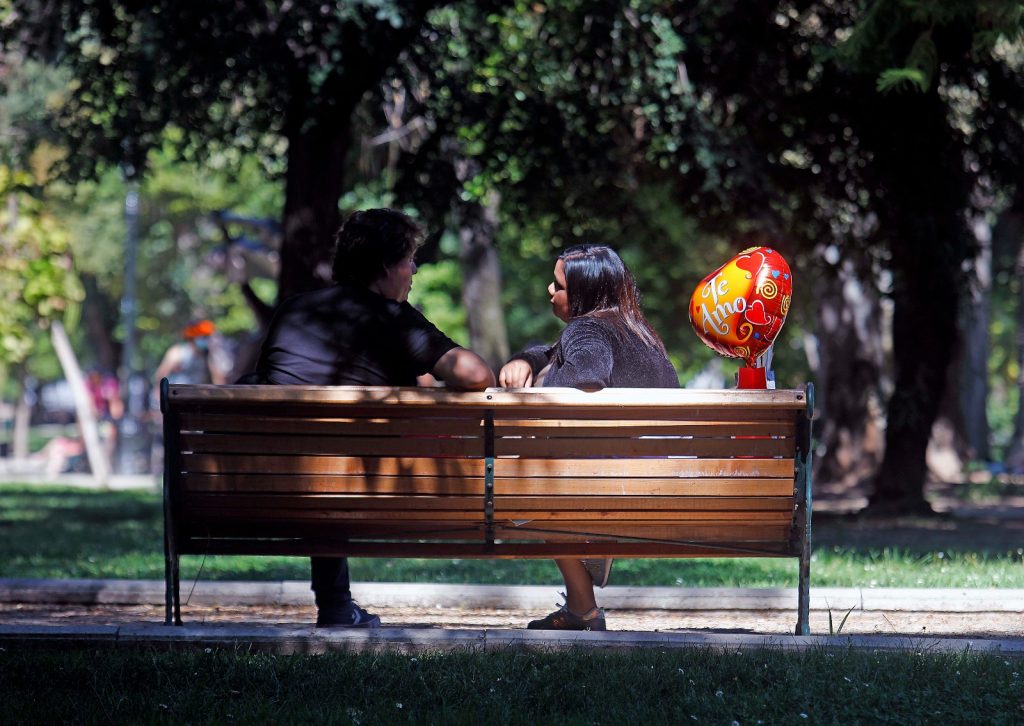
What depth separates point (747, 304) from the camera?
5.69 metres

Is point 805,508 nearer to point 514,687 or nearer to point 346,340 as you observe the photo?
point 514,687

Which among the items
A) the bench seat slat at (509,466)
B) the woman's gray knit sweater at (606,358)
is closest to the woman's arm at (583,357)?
the woman's gray knit sweater at (606,358)

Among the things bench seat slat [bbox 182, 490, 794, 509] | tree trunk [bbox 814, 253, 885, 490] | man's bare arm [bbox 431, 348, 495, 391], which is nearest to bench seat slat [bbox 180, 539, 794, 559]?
bench seat slat [bbox 182, 490, 794, 509]

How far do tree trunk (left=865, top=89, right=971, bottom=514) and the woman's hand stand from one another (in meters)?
7.87

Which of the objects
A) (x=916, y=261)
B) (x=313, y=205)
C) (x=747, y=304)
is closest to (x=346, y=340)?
(x=747, y=304)

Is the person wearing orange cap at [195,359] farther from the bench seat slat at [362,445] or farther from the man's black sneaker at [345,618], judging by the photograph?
the bench seat slat at [362,445]

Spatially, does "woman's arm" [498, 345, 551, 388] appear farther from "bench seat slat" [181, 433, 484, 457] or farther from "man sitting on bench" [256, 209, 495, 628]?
"bench seat slat" [181, 433, 484, 457]

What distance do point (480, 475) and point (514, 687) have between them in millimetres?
935

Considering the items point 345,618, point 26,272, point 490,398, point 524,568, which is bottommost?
point 524,568

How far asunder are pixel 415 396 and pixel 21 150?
13011 mm

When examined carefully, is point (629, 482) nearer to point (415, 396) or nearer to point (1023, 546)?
point (415, 396)

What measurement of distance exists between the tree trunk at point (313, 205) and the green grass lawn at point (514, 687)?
763cm

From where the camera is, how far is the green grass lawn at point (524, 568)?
7738 millimetres

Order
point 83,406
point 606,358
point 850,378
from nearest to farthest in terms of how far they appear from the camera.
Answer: point 606,358, point 850,378, point 83,406
